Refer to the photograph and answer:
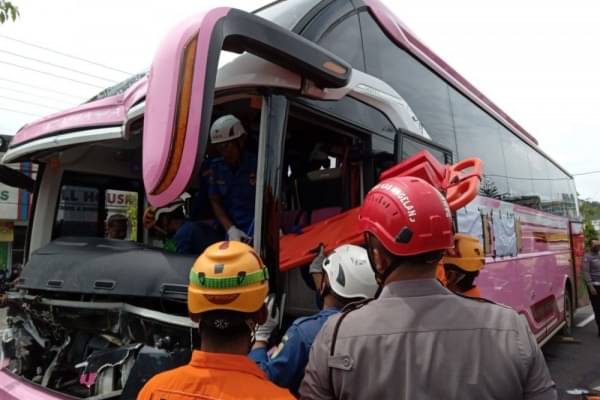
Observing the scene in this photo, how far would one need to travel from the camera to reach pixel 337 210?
134 inches

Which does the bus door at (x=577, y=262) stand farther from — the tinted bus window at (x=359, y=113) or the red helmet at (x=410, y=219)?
the red helmet at (x=410, y=219)

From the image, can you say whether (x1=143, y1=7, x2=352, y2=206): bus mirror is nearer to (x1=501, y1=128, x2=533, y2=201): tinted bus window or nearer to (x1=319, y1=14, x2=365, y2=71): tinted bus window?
(x1=319, y1=14, x2=365, y2=71): tinted bus window

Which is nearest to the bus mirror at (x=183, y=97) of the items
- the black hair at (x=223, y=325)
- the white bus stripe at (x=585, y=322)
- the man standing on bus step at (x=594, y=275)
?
the black hair at (x=223, y=325)

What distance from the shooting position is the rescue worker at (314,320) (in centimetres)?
186

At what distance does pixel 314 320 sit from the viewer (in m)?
1.96

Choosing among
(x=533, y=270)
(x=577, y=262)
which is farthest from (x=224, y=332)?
(x=577, y=262)

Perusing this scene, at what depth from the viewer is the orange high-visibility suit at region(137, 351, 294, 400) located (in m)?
1.46

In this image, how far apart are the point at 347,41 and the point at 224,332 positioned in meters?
2.39

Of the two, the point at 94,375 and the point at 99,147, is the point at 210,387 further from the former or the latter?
the point at 99,147

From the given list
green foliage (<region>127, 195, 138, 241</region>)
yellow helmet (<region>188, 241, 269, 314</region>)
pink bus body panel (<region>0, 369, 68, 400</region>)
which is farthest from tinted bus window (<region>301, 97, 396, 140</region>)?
green foliage (<region>127, 195, 138, 241</region>)

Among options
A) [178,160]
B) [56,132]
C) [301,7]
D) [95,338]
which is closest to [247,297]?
[178,160]

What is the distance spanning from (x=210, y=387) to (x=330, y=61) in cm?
168

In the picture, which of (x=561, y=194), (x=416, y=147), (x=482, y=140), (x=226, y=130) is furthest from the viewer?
(x=561, y=194)

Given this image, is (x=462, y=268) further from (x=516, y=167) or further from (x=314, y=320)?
(x=516, y=167)
